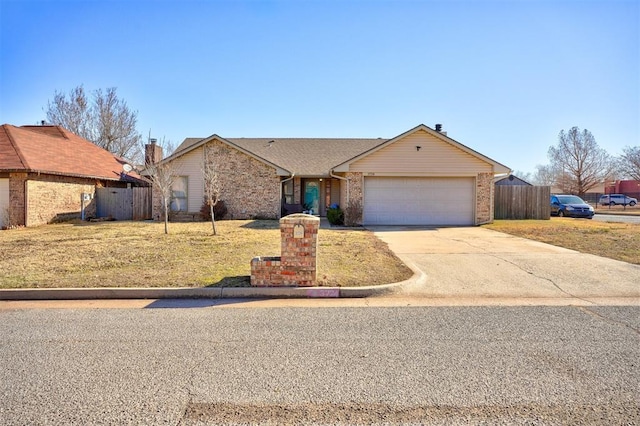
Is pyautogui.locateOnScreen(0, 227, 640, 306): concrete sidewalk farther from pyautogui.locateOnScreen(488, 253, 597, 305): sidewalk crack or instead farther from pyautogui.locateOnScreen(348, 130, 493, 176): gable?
pyautogui.locateOnScreen(348, 130, 493, 176): gable

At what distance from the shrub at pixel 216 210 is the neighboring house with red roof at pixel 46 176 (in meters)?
6.19

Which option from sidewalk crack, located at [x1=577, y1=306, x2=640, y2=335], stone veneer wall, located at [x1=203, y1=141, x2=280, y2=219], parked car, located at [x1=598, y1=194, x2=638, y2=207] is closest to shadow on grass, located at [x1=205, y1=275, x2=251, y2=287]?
sidewalk crack, located at [x1=577, y1=306, x2=640, y2=335]

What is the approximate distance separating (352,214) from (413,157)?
13.0 feet

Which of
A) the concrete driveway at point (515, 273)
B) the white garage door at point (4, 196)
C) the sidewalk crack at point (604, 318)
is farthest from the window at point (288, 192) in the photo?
the sidewalk crack at point (604, 318)

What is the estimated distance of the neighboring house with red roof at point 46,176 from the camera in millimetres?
15438

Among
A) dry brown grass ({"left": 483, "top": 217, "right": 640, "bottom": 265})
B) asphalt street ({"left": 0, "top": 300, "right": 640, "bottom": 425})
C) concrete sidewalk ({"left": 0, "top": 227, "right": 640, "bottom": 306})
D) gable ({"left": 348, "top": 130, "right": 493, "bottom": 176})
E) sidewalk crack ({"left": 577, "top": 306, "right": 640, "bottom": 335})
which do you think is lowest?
asphalt street ({"left": 0, "top": 300, "right": 640, "bottom": 425})

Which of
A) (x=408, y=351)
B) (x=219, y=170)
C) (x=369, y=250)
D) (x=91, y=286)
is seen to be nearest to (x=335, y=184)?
(x=219, y=170)

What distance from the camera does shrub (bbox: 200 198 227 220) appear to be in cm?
1873

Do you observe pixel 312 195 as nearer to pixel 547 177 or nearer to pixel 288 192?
pixel 288 192

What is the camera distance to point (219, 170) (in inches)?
754

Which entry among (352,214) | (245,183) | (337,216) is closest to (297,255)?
(352,214)

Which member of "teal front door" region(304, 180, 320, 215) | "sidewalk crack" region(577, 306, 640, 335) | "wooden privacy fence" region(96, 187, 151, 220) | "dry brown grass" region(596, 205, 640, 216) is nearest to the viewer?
"sidewalk crack" region(577, 306, 640, 335)

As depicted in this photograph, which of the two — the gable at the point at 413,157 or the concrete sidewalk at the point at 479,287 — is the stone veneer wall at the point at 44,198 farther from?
the gable at the point at 413,157

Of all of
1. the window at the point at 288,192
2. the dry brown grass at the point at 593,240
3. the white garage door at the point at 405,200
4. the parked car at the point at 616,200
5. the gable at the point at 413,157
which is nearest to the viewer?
the dry brown grass at the point at 593,240
